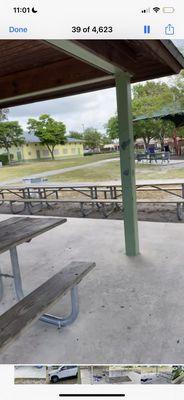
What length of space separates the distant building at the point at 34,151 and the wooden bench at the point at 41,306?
14358mm

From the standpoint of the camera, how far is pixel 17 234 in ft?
7.55

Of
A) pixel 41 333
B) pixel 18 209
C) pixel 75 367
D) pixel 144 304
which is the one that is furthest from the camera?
pixel 18 209

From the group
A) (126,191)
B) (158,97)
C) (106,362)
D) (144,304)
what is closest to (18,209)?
(126,191)

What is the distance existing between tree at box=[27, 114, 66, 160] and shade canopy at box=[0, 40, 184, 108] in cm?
1264

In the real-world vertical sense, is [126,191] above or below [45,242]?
above

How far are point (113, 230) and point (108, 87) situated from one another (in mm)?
1930

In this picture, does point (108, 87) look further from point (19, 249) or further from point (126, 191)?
point (19, 249)

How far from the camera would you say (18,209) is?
6.68 meters

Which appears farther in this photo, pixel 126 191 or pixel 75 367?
pixel 126 191

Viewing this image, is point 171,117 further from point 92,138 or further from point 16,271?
point 92,138

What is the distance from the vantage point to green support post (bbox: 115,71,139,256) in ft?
9.67

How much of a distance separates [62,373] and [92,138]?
28.3 metres

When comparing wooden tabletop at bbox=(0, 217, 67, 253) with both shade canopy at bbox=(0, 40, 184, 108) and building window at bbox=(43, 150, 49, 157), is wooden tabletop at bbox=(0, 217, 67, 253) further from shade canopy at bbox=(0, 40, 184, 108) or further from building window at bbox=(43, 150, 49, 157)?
building window at bbox=(43, 150, 49, 157)
